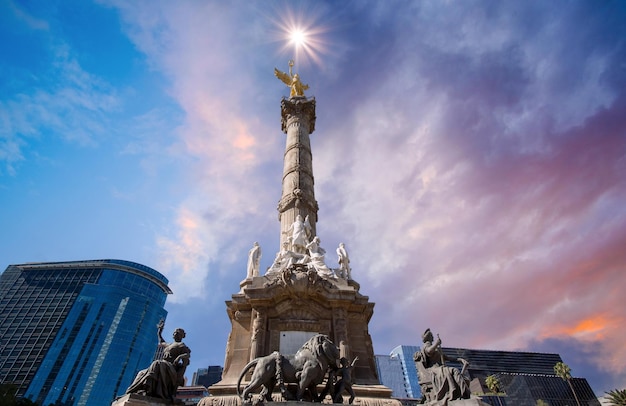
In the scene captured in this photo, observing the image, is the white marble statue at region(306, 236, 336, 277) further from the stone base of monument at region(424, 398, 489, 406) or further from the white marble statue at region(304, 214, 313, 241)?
the stone base of monument at region(424, 398, 489, 406)

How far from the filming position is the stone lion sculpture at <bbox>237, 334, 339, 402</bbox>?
8.34 metres

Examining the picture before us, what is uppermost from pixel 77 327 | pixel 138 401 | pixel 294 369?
pixel 77 327

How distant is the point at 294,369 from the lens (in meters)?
8.73

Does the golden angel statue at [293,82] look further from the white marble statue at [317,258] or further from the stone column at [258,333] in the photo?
the stone column at [258,333]

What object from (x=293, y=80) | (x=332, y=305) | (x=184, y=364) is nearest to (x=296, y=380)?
(x=184, y=364)

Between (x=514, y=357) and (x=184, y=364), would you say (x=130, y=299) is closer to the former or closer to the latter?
(x=184, y=364)

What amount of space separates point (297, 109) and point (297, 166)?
5.72 meters

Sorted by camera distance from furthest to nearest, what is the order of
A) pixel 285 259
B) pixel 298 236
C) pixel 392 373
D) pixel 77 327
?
pixel 392 373
pixel 77 327
pixel 298 236
pixel 285 259

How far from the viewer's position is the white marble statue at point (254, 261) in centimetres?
1521

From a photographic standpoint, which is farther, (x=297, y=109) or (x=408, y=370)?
(x=408, y=370)

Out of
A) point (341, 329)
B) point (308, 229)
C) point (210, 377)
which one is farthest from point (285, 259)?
point (210, 377)

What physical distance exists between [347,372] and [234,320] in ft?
18.6

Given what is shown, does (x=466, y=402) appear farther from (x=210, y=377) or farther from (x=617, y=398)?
(x=210, y=377)

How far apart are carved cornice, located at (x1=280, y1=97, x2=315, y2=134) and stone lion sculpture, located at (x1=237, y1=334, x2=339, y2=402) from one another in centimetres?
1735
